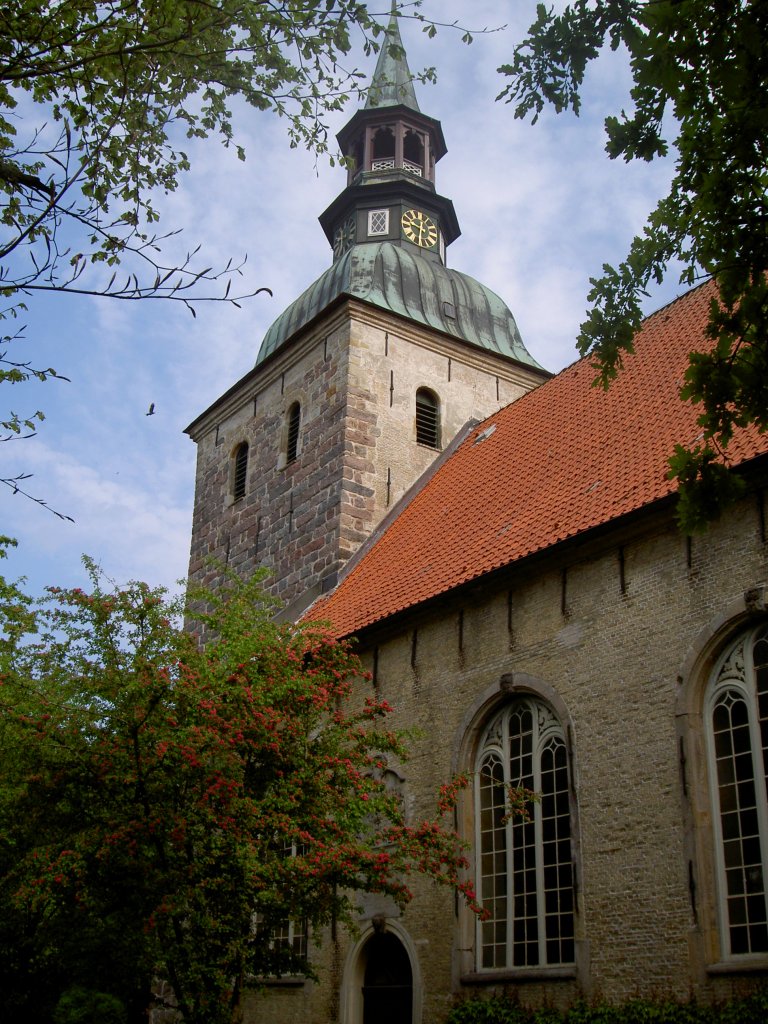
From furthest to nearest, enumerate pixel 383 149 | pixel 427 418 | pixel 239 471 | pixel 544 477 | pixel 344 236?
pixel 383 149, pixel 344 236, pixel 239 471, pixel 427 418, pixel 544 477

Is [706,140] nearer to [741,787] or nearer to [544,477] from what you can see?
[741,787]

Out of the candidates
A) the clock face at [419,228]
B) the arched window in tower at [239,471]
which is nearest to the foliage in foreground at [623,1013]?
the arched window in tower at [239,471]

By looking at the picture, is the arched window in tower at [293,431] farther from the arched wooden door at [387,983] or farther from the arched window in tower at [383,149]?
the arched wooden door at [387,983]

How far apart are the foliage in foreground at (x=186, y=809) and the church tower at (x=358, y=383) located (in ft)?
22.5

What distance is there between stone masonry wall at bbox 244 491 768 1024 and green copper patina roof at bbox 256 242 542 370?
8.82m

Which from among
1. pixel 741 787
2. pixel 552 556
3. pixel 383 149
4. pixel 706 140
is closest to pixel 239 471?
→ pixel 383 149

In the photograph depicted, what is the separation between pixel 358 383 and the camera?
18875 millimetres

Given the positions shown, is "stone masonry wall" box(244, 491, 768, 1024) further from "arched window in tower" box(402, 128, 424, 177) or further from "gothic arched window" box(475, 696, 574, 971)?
"arched window in tower" box(402, 128, 424, 177)

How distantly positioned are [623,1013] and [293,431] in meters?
12.8

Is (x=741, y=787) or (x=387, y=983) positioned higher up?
(x=741, y=787)

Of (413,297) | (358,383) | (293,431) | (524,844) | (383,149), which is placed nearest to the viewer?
(524,844)

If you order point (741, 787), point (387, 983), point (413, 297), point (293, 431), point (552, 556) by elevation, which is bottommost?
point (387, 983)

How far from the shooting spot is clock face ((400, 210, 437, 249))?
22.3 m

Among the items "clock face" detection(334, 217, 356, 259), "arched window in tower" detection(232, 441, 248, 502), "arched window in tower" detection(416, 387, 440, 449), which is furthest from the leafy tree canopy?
"clock face" detection(334, 217, 356, 259)
